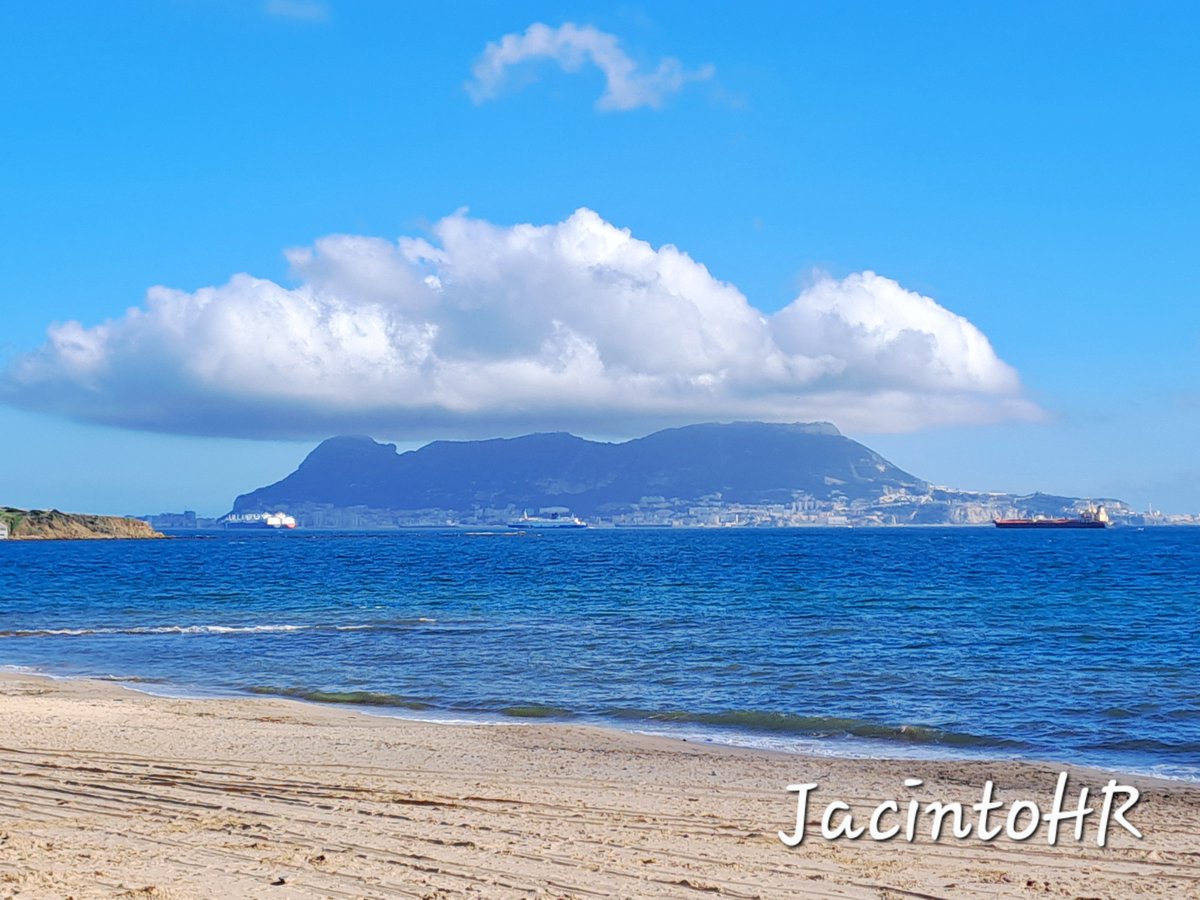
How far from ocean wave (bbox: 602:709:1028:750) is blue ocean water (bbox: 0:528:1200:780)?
0.21ft

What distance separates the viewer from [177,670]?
28469 millimetres

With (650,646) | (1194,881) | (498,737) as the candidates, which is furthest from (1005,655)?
(1194,881)

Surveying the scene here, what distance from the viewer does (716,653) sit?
30297 mm

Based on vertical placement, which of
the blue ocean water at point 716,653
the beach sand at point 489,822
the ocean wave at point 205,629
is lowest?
the ocean wave at point 205,629

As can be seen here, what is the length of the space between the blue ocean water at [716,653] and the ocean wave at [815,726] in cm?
6

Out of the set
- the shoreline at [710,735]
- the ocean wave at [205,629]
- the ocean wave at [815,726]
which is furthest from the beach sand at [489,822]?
the ocean wave at [205,629]

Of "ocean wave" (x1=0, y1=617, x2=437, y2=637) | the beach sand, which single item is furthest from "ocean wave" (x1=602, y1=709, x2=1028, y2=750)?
"ocean wave" (x1=0, y1=617, x2=437, y2=637)

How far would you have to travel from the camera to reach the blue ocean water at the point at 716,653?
20156mm

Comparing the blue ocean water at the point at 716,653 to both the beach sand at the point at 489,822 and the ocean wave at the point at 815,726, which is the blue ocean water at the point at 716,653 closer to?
the ocean wave at the point at 815,726

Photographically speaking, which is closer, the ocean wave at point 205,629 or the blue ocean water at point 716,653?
the blue ocean water at point 716,653

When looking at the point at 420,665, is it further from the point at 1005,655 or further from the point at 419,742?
the point at 1005,655

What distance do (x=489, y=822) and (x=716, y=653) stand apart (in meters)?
19.5
